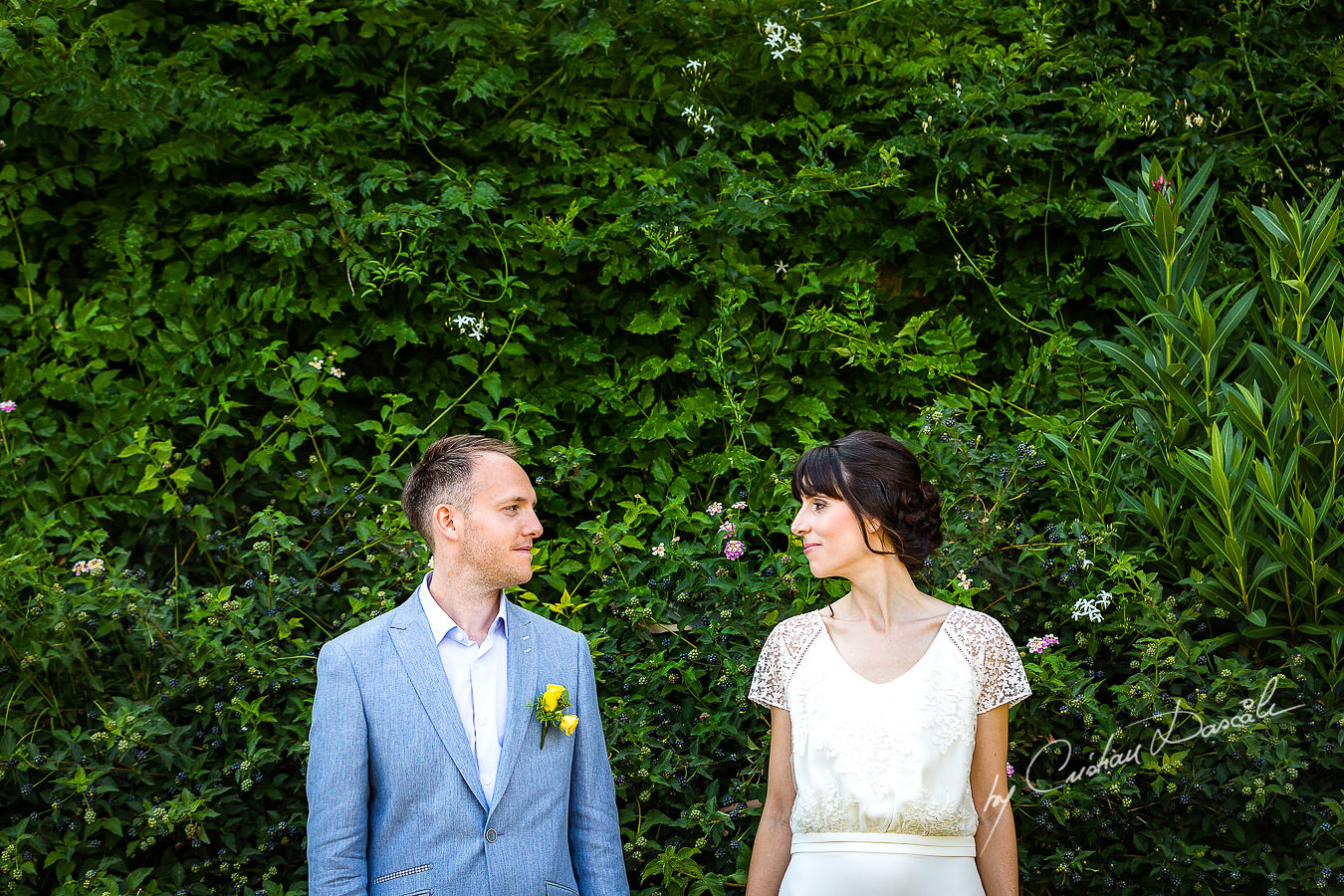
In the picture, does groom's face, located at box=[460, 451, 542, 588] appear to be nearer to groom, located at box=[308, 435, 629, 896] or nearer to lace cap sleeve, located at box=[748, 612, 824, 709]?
groom, located at box=[308, 435, 629, 896]

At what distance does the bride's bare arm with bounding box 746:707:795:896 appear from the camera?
242 centimetres

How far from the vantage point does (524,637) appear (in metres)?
2.46

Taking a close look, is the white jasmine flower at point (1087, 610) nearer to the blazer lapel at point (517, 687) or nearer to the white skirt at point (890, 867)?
the white skirt at point (890, 867)

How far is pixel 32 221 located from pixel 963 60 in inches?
149

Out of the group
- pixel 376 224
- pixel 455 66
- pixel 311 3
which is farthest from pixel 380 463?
pixel 311 3

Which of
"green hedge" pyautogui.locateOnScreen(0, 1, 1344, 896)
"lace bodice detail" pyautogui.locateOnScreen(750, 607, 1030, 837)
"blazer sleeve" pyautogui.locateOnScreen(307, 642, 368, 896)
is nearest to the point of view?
"blazer sleeve" pyautogui.locateOnScreen(307, 642, 368, 896)

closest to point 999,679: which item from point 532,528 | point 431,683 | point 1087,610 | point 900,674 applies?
point 900,674

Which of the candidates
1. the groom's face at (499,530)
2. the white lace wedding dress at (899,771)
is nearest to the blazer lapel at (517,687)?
the groom's face at (499,530)

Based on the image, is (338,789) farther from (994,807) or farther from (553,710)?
(994,807)

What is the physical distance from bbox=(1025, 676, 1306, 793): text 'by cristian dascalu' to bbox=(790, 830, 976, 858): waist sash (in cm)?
58

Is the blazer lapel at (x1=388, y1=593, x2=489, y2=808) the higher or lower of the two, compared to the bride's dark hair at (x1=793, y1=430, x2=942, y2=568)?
lower

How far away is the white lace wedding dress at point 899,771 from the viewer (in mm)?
2270

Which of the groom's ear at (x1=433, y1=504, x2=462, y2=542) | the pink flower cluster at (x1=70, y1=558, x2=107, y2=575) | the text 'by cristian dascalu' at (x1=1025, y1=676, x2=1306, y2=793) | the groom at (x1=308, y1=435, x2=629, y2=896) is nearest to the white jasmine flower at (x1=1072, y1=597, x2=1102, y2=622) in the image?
the text 'by cristian dascalu' at (x1=1025, y1=676, x2=1306, y2=793)

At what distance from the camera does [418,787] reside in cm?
224
